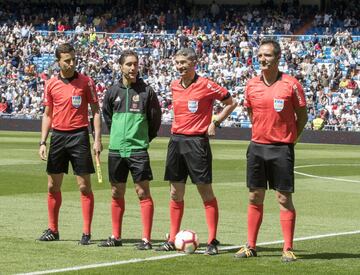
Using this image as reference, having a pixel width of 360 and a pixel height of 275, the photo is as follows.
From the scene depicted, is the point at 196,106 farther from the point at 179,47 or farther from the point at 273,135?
the point at 179,47

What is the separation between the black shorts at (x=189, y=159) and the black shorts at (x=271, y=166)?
637 mm

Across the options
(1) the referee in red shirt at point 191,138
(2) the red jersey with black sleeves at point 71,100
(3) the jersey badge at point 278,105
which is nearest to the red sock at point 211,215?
(1) the referee in red shirt at point 191,138

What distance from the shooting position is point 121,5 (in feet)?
199

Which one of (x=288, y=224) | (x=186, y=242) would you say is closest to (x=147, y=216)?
(x=186, y=242)

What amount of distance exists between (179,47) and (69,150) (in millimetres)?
41389

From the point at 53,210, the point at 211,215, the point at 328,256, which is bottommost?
the point at 328,256

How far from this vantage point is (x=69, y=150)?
39.1ft

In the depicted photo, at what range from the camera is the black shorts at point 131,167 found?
37.4ft

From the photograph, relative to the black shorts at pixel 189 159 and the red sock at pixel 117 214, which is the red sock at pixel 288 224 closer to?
the black shorts at pixel 189 159

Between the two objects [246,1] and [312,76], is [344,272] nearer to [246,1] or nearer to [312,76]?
[312,76]

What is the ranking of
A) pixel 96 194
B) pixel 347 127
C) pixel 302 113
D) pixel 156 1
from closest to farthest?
pixel 302 113 → pixel 96 194 → pixel 347 127 → pixel 156 1

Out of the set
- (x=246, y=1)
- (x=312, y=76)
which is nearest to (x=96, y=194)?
(x=312, y=76)

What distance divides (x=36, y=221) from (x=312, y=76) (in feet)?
111

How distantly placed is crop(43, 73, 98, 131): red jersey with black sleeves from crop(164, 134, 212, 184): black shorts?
1.27m
